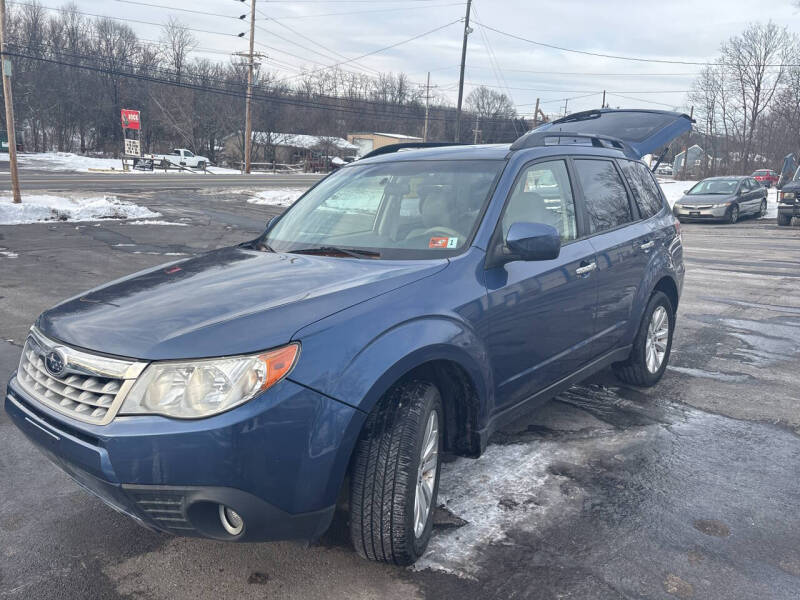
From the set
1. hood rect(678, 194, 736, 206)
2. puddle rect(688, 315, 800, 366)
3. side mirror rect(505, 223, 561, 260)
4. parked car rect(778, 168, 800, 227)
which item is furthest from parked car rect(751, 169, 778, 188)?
side mirror rect(505, 223, 561, 260)

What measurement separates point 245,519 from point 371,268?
125cm

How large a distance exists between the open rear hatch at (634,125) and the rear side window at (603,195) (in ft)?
9.54

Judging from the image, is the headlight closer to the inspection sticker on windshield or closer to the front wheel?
the inspection sticker on windshield

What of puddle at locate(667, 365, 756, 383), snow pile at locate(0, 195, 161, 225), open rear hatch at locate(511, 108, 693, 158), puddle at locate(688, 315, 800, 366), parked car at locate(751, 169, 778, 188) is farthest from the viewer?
parked car at locate(751, 169, 778, 188)

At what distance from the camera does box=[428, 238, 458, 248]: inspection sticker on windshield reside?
3287 millimetres

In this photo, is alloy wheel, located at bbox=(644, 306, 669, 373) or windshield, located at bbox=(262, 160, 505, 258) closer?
windshield, located at bbox=(262, 160, 505, 258)

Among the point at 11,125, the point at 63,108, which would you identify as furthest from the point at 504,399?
the point at 63,108

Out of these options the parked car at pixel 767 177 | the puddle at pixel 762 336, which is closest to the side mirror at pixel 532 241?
the puddle at pixel 762 336

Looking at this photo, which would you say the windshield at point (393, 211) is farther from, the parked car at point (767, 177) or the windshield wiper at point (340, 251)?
the parked car at point (767, 177)

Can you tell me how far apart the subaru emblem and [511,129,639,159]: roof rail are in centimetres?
257

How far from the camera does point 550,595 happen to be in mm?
2631

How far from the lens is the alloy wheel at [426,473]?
2.76 m

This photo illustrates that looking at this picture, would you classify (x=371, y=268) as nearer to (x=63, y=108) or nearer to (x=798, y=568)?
(x=798, y=568)

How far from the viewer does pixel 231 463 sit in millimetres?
2205
